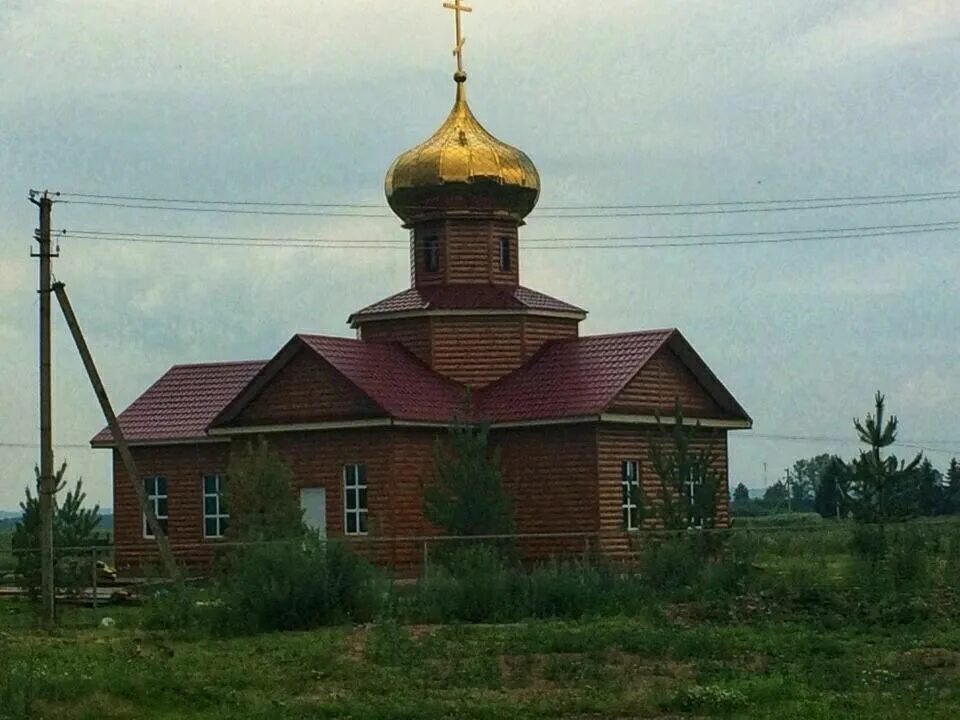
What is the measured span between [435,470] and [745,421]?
7.46 metres

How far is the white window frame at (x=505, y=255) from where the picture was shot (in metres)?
43.6

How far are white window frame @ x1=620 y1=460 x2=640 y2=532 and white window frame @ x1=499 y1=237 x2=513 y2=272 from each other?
6.62m

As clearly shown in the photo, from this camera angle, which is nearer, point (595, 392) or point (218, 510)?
point (595, 392)

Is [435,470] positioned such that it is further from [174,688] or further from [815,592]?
[174,688]

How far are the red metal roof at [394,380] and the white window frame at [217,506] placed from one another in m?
4.49

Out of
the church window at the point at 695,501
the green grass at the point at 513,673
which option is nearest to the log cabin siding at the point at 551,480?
the church window at the point at 695,501

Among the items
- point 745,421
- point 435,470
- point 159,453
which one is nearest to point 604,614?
point 435,470

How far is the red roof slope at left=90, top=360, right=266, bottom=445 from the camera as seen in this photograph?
43438mm

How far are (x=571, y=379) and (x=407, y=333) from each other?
4348mm

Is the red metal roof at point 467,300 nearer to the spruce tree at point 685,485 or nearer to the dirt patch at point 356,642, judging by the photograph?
the spruce tree at point 685,485

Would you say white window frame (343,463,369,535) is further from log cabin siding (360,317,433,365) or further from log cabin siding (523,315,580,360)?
log cabin siding (523,315,580,360)

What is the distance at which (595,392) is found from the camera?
3831cm

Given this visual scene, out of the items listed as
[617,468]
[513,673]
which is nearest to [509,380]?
[617,468]

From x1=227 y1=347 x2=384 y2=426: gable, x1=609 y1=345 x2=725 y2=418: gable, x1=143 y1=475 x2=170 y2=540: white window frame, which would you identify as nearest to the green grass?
x1=227 y1=347 x2=384 y2=426: gable
